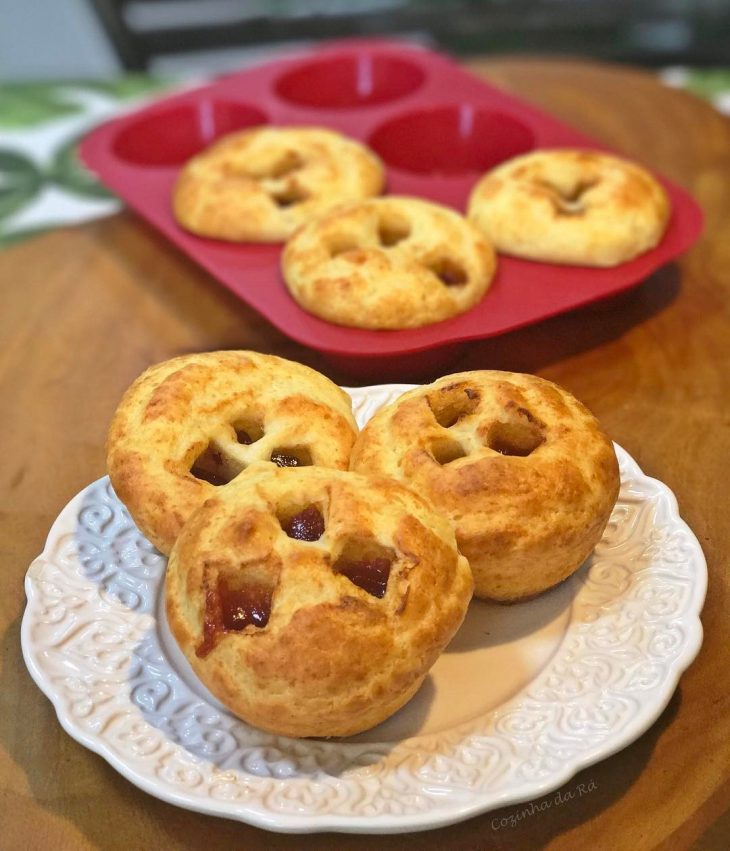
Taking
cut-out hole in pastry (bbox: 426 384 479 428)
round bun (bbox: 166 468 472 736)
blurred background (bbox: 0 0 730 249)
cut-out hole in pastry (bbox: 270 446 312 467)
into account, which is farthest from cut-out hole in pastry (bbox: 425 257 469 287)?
blurred background (bbox: 0 0 730 249)

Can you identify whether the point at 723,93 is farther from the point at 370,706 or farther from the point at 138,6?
the point at 370,706

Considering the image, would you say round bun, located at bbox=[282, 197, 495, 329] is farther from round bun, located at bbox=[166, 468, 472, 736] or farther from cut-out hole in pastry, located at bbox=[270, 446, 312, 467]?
round bun, located at bbox=[166, 468, 472, 736]

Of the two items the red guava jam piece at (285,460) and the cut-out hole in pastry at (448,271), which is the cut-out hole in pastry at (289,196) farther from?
the red guava jam piece at (285,460)

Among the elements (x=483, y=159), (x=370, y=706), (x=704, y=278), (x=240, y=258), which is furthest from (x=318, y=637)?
(x=483, y=159)

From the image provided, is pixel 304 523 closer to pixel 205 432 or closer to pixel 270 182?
pixel 205 432

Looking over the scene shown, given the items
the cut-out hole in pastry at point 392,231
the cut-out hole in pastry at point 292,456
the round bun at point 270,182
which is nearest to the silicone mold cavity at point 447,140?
the round bun at point 270,182

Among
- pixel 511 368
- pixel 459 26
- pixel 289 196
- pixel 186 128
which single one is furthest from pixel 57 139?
pixel 459 26
